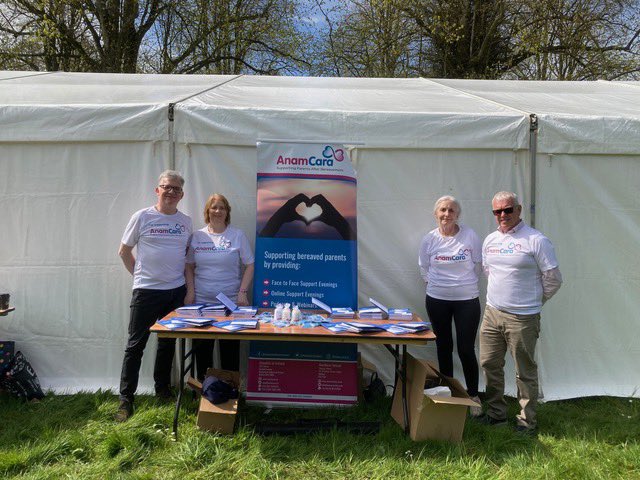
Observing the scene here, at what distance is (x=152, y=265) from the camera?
332 cm

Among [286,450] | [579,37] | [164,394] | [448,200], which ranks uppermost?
[579,37]

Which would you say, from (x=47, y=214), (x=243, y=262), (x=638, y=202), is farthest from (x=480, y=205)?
(x=47, y=214)

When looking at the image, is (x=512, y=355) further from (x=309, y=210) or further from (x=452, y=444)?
(x=309, y=210)

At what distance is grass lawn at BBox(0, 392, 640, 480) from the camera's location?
2654mm

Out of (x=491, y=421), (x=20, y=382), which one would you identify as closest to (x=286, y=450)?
(x=491, y=421)

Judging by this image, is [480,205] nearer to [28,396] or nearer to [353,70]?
[28,396]

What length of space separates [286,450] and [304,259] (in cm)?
130

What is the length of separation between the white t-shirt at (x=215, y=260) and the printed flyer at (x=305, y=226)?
17cm

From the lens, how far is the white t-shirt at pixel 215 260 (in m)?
3.44

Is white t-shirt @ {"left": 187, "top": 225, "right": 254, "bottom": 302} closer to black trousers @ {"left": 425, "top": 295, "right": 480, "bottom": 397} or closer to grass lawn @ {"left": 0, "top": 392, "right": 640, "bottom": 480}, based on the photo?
grass lawn @ {"left": 0, "top": 392, "right": 640, "bottom": 480}

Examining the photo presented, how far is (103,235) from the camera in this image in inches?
149

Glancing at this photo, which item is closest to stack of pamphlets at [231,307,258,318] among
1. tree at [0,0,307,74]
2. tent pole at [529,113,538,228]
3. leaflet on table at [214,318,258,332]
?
leaflet on table at [214,318,258,332]

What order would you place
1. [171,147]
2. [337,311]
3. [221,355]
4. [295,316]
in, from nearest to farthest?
1. [295,316]
2. [337,311]
3. [221,355]
4. [171,147]

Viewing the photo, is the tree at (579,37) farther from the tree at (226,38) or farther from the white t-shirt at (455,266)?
the white t-shirt at (455,266)
